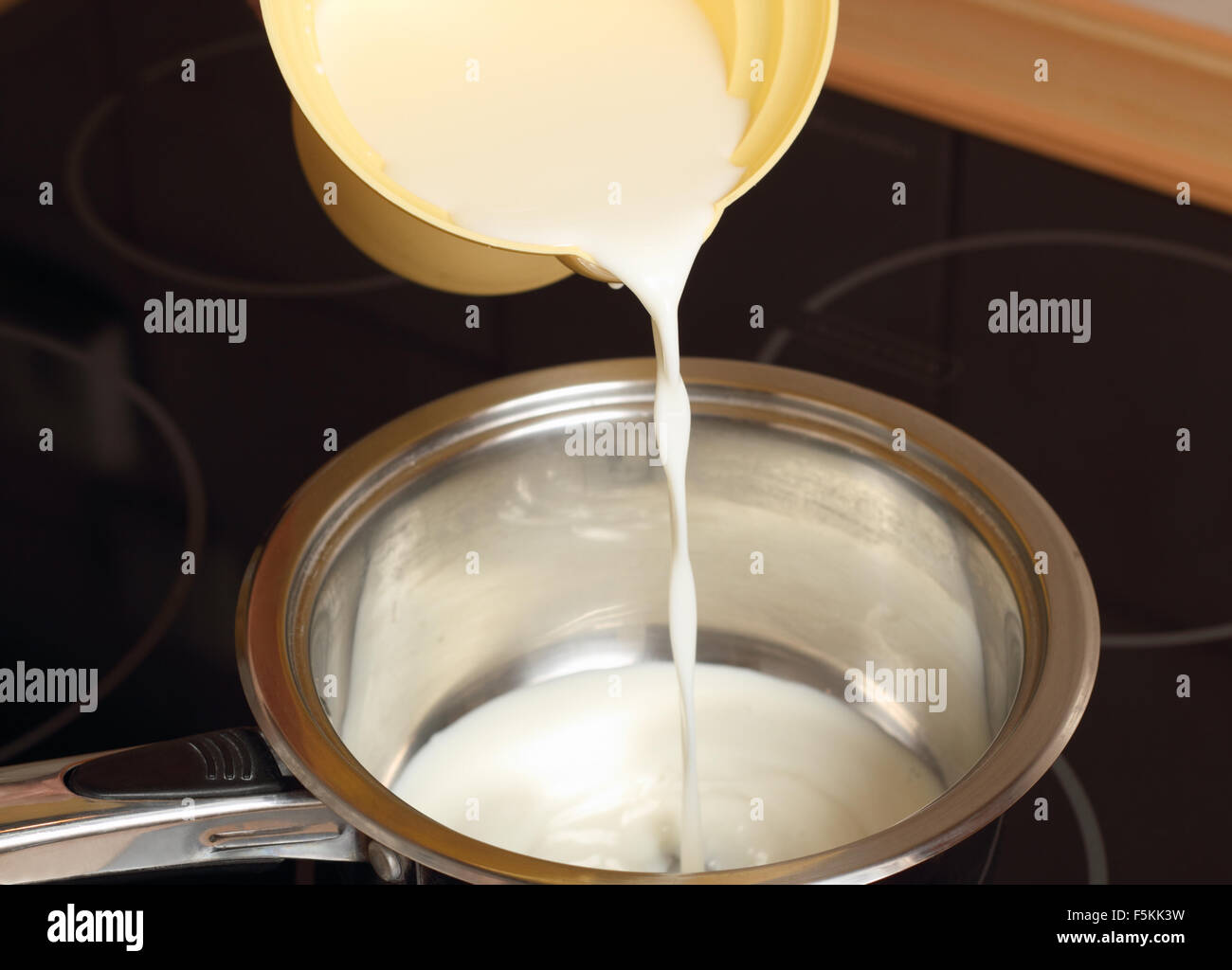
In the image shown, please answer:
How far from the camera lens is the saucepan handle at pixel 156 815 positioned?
50 centimetres

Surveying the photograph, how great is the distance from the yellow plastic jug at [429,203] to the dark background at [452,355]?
0.16 m

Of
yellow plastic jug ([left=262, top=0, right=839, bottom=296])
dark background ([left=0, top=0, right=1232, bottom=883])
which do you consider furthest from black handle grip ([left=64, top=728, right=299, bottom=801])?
yellow plastic jug ([left=262, top=0, right=839, bottom=296])

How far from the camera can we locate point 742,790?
0.73 m

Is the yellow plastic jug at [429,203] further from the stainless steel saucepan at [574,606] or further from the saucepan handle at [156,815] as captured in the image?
the saucepan handle at [156,815]

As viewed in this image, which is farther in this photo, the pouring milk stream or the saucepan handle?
the pouring milk stream

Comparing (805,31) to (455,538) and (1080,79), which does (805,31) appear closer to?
(455,538)

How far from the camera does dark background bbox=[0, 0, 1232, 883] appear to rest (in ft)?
2.31

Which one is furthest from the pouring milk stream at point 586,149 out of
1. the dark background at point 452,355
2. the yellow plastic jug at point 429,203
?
the dark background at point 452,355

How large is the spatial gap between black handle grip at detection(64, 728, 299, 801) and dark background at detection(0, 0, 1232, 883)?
12cm

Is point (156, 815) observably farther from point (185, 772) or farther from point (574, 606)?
point (574, 606)

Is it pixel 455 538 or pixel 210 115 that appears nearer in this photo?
pixel 455 538

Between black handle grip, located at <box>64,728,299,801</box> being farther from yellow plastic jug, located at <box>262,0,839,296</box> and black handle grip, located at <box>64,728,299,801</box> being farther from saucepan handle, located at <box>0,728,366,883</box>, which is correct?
yellow plastic jug, located at <box>262,0,839,296</box>
